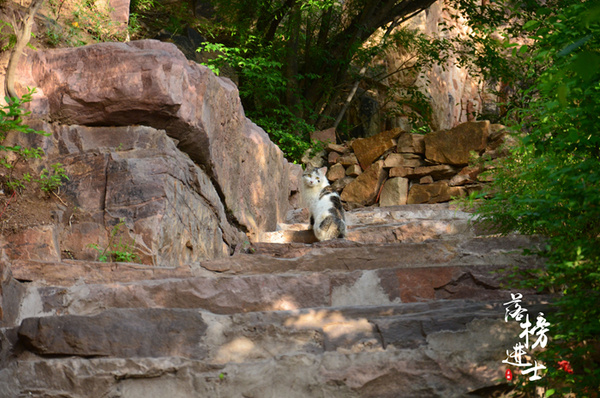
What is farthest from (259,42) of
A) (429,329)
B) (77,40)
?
(429,329)

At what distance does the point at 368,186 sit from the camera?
11531mm

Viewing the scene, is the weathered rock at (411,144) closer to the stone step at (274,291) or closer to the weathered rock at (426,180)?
the weathered rock at (426,180)

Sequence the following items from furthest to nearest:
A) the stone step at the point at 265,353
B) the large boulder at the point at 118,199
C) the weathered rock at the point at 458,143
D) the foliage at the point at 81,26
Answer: the weathered rock at the point at 458,143 < the foliage at the point at 81,26 < the large boulder at the point at 118,199 < the stone step at the point at 265,353

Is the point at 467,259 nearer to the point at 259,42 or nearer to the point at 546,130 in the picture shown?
the point at 546,130

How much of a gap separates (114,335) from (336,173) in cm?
948

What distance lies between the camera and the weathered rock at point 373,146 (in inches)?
460

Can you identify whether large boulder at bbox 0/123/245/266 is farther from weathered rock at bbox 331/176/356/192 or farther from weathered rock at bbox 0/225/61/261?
weathered rock at bbox 331/176/356/192

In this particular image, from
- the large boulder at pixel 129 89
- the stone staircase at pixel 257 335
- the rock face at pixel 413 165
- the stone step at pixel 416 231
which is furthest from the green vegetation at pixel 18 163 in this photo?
the rock face at pixel 413 165

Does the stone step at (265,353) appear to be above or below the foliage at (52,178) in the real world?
below

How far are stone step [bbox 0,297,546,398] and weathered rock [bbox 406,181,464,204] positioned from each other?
806cm

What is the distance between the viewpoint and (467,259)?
4004 millimetres

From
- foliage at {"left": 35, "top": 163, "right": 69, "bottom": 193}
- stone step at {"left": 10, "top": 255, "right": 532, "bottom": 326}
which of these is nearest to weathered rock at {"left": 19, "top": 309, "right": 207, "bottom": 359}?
stone step at {"left": 10, "top": 255, "right": 532, "bottom": 326}

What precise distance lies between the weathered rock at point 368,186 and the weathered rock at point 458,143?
3.30 ft

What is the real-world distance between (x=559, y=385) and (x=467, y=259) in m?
1.71
